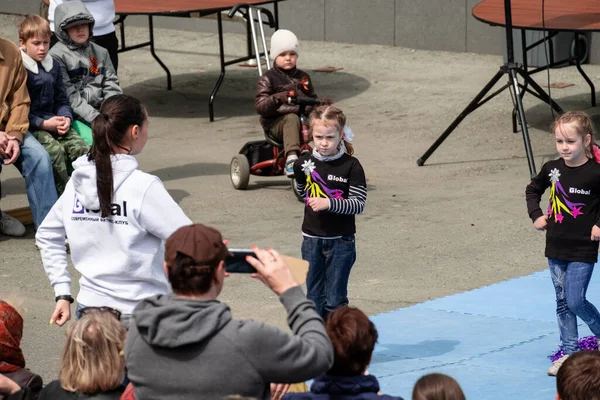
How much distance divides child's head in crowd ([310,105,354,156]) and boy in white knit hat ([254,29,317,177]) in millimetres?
3133

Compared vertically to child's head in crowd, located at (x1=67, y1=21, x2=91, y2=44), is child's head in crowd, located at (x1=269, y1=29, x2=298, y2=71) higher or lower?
lower

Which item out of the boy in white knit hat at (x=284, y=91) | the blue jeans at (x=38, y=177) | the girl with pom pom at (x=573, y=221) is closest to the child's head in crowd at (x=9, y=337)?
the girl with pom pom at (x=573, y=221)

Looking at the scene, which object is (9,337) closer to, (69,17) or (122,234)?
(122,234)

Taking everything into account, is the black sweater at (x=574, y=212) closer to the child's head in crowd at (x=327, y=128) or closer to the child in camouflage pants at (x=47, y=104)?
the child's head in crowd at (x=327, y=128)

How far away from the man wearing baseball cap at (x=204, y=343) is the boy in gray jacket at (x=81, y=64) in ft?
17.5

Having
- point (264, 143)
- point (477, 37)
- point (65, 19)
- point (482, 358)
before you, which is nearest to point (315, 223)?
point (482, 358)

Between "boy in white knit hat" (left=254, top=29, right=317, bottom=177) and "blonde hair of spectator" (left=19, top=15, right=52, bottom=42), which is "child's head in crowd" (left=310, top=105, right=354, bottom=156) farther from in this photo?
"boy in white knit hat" (left=254, top=29, right=317, bottom=177)

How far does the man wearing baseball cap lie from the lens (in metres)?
3.59

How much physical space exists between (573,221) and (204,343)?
2.99 metres

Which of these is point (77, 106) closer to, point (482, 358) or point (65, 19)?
point (65, 19)

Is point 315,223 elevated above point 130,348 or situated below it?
below

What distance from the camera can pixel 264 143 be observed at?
1030 cm

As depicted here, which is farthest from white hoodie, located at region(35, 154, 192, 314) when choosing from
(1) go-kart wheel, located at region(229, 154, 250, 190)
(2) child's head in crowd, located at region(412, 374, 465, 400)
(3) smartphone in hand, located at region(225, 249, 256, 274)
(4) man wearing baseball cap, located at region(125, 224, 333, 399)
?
(1) go-kart wheel, located at region(229, 154, 250, 190)

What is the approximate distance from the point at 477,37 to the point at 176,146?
5.24 m
